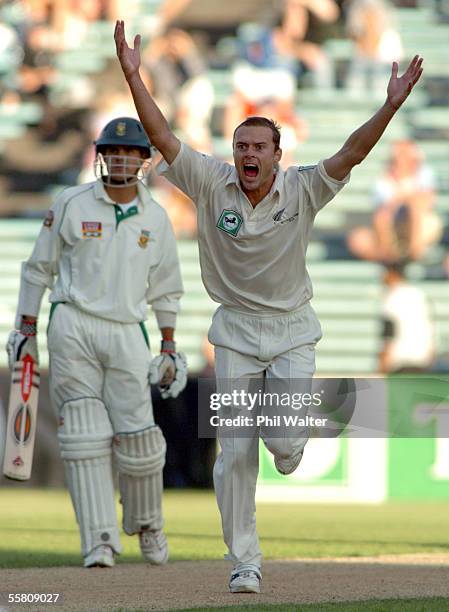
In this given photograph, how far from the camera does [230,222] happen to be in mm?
5605

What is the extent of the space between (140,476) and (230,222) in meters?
1.93

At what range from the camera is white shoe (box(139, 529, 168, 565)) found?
7082 millimetres

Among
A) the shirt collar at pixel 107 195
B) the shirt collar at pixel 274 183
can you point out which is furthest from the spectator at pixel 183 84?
the shirt collar at pixel 274 183

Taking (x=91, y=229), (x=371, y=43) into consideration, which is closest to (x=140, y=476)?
(x=91, y=229)

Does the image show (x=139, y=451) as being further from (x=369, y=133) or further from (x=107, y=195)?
(x=369, y=133)

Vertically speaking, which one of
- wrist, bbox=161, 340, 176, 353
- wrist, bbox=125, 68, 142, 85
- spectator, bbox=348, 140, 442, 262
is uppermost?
spectator, bbox=348, 140, 442, 262

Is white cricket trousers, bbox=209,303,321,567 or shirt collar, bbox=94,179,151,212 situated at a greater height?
shirt collar, bbox=94,179,151,212

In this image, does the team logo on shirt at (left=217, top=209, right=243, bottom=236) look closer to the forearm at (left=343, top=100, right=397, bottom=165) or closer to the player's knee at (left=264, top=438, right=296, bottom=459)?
the forearm at (left=343, top=100, right=397, bottom=165)

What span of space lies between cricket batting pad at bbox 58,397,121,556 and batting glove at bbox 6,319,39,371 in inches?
13.2

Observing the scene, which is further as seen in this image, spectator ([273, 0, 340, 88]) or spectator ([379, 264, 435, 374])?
spectator ([273, 0, 340, 88])

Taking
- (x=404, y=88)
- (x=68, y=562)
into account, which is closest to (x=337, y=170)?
(x=404, y=88)

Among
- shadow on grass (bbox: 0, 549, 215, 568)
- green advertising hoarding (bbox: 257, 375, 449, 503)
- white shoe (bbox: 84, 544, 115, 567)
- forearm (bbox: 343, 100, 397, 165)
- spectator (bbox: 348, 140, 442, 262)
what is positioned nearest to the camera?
forearm (bbox: 343, 100, 397, 165)

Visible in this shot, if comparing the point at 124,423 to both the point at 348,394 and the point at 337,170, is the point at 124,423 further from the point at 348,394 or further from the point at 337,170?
the point at 337,170

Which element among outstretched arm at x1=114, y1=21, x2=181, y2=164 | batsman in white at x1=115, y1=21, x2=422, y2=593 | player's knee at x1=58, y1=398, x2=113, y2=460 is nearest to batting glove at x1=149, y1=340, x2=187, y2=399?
player's knee at x1=58, y1=398, x2=113, y2=460
